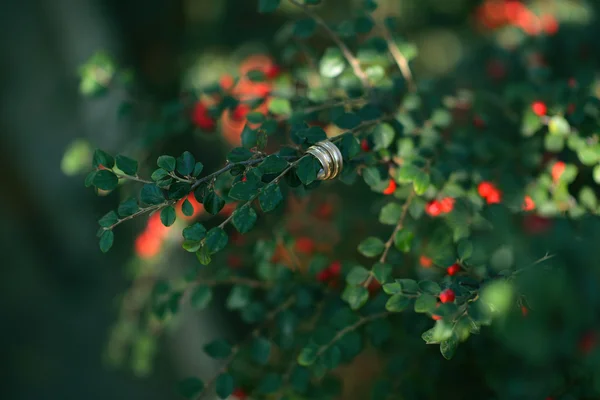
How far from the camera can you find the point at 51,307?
236 centimetres

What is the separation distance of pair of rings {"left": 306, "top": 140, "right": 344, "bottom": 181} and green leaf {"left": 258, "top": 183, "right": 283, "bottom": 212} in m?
0.07

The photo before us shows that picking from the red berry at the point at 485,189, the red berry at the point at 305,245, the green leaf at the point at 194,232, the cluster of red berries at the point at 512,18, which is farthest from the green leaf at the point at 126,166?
the cluster of red berries at the point at 512,18

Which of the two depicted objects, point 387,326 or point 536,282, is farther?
point 387,326

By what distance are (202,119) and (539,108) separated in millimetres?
677

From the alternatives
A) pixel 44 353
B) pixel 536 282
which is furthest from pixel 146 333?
pixel 44 353

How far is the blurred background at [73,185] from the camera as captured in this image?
1.90 m

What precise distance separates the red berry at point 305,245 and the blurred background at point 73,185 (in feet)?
1.45

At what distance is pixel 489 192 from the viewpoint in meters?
1.03

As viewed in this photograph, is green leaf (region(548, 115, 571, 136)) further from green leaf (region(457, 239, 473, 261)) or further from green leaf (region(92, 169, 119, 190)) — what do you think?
green leaf (region(92, 169, 119, 190))

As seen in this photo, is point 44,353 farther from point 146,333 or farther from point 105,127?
point 146,333

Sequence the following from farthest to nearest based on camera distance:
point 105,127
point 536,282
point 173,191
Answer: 1. point 105,127
2. point 173,191
3. point 536,282

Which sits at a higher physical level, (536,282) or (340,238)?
(536,282)

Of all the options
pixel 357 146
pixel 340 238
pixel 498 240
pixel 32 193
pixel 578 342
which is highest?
pixel 357 146

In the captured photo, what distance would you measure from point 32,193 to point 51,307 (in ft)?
1.65
